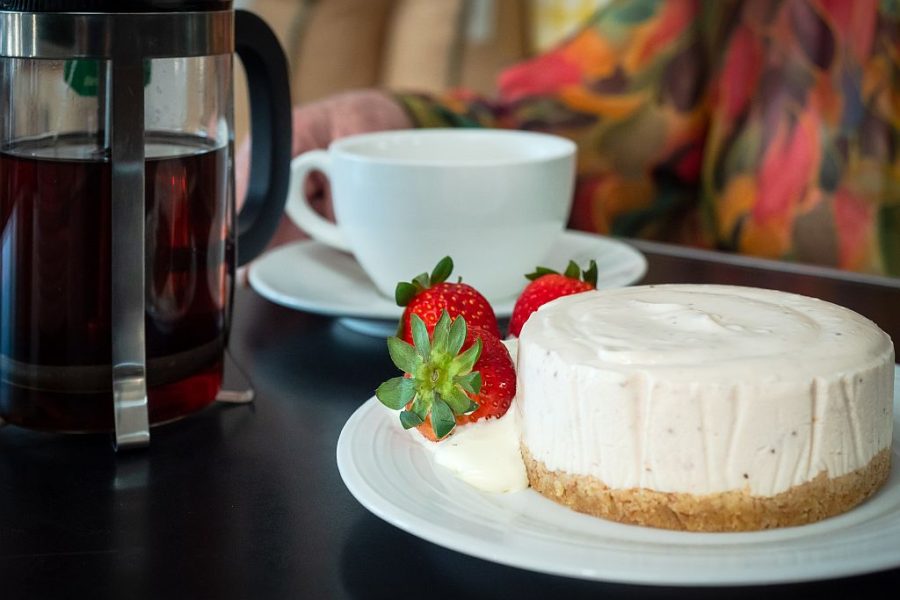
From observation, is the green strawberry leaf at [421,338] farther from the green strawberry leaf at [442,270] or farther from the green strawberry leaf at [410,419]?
the green strawberry leaf at [442,270]

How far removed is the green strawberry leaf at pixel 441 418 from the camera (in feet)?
1.86

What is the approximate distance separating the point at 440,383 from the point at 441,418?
0.02 meters

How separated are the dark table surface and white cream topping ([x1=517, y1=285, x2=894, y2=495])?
0.05 metres

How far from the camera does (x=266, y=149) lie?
836mm

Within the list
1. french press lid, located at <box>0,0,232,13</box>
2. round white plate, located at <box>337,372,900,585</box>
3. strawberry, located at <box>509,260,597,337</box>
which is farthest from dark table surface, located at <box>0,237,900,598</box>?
french press lid, located at <box>0,0,232,13</box>

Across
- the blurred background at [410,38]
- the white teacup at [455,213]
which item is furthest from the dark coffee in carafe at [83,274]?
the blurred background at [410,38]

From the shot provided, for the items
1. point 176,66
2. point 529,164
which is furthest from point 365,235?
point 176,66

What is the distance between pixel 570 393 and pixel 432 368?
82 mm

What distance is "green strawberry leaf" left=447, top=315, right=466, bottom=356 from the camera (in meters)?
0.57

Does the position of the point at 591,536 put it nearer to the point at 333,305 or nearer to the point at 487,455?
the point at 487,455

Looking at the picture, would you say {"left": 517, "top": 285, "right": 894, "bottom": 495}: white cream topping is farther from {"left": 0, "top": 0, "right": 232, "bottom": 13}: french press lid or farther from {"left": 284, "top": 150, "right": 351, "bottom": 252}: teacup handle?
{"left": 284, "top": 150, "right": 351, "bottom": 252}: teacup handle

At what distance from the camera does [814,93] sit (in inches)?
61.3

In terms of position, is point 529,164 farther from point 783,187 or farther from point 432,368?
point 783,187

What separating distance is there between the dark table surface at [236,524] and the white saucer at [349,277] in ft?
0.32
